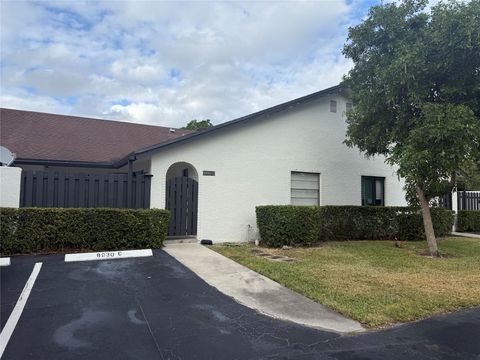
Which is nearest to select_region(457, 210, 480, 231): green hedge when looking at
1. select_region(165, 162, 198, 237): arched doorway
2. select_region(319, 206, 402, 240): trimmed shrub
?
select_region(319, 206, 402, 240): trimmed shrub

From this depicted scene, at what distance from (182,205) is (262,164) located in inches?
125

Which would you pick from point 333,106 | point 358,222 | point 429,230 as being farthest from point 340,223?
point 333,106

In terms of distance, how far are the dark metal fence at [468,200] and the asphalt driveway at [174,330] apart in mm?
16059

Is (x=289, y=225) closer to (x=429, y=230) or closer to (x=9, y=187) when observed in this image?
(x=429, y=230)

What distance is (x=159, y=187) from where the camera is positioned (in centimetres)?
1236

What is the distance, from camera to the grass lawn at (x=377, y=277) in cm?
646

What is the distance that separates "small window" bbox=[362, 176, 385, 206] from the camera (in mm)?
16719

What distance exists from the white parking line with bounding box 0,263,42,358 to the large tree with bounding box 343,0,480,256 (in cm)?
871

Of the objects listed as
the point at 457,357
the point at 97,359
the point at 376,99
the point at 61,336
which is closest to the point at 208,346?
the point at 97,359

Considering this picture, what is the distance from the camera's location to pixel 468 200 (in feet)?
68.7

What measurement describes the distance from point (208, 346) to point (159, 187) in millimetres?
8027

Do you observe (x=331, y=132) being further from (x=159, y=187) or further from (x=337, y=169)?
(x=159, y=187)

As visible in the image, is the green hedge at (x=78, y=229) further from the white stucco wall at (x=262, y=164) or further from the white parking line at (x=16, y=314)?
the white parking line at (x=16, y=314)

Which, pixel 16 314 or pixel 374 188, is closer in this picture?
pixel 16 314
